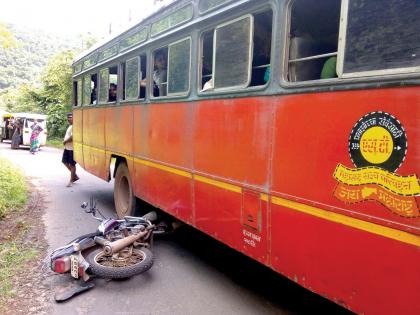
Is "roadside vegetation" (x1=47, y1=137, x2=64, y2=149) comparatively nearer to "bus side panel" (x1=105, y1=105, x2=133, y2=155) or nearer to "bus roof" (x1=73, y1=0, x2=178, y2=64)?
"bus roof" (x1=73, y1=0, x2=178, y2=64)

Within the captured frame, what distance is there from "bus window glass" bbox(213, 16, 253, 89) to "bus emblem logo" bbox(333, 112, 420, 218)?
4.56 feet

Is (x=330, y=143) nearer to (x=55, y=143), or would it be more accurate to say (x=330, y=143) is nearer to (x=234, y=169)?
(x=234, y=169)

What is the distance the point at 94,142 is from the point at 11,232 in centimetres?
249

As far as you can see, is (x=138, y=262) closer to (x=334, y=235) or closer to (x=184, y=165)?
(x=184, y=165)

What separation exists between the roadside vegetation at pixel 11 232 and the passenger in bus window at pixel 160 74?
273 cm

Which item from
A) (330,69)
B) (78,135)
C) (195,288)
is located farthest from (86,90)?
(330,69)

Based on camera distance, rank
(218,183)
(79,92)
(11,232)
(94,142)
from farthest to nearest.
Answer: (79,92), (94,142), (11,232), (218,183)

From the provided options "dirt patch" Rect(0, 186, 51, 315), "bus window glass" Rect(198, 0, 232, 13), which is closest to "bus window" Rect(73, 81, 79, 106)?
"dirt patch" Rect(0, 186, 51, 315)

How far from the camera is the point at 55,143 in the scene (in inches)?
1095

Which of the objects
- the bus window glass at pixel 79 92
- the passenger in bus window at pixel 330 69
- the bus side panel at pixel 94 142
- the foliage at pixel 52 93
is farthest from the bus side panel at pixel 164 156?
the foliage at pixel 52 93

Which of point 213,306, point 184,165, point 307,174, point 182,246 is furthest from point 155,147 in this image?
point 307,174

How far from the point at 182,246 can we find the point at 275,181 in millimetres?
3051

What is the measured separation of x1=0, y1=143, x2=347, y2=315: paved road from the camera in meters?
3.95

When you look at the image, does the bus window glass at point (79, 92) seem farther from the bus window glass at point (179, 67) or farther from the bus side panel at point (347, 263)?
the bus side panel at point (347, 263)
